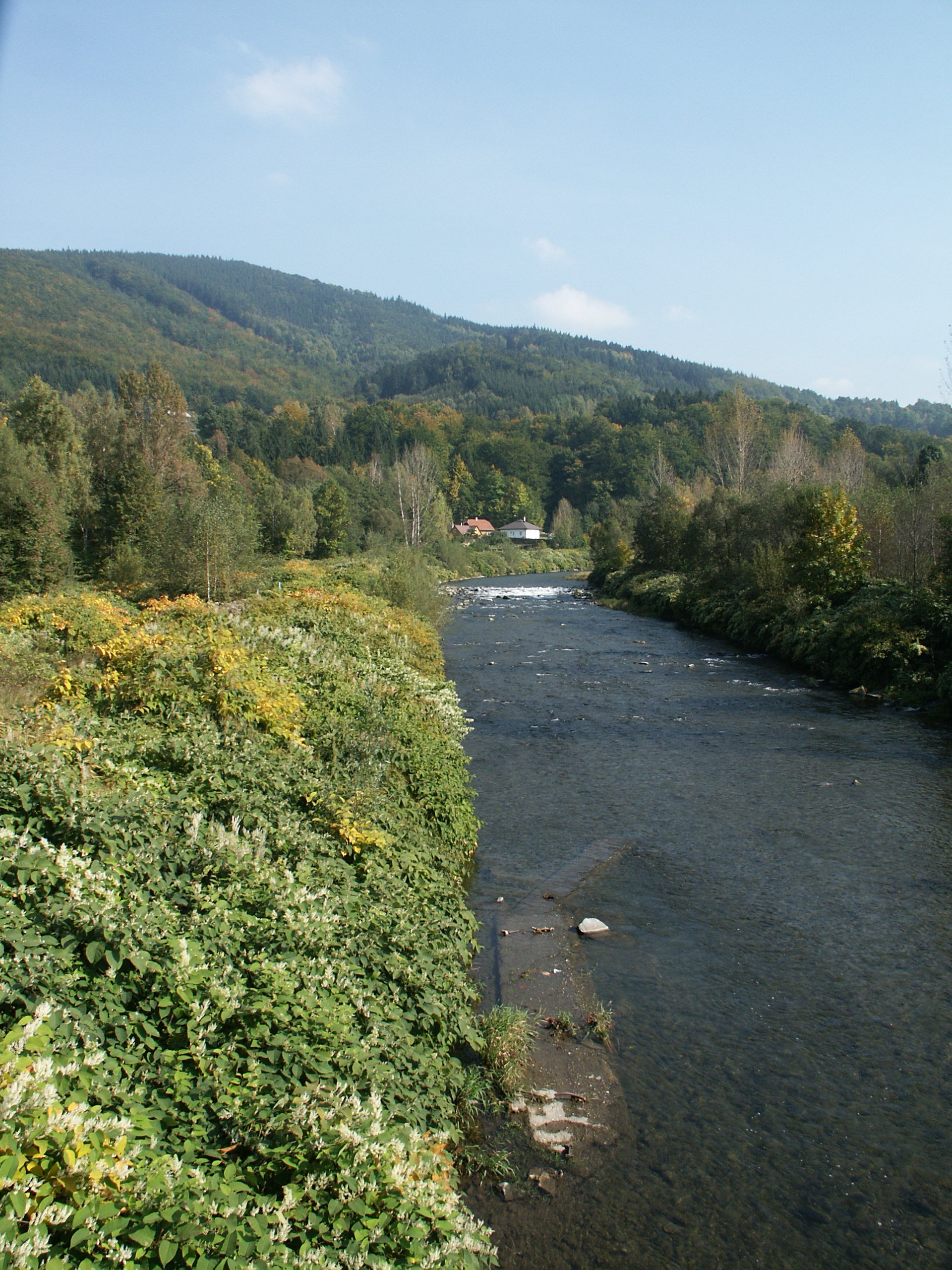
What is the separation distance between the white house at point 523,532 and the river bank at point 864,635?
8660 cm

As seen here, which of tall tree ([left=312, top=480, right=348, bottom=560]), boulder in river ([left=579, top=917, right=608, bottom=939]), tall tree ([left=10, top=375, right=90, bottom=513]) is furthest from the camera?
tall tree ([left=312, top=480, right=348, bottom=560])

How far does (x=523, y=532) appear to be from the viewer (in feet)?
404

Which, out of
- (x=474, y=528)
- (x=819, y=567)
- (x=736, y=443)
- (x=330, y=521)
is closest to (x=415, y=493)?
(x=330, y=521)

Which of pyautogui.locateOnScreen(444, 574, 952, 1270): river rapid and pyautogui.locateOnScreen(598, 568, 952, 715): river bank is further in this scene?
pyautogui.locateOnScreen(598, 568, 952, 715): river bank

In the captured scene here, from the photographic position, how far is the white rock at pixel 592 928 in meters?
9.00

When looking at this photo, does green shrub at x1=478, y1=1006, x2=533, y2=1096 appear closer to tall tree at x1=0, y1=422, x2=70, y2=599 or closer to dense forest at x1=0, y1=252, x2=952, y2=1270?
dense forest at x1=0, y1=252, x2=952, y2=1270

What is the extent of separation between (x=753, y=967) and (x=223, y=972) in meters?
5.68

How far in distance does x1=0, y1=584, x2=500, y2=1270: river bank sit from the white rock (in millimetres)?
1494

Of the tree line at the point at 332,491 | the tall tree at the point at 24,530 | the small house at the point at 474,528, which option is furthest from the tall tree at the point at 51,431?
the small house at the point at 474,528

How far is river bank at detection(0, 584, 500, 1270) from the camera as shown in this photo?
11.6 feet

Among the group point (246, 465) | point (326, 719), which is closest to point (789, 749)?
point (326, 719)

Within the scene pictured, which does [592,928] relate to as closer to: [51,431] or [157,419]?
[51,431]

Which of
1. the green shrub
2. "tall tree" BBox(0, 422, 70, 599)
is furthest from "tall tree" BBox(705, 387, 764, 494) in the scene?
the green shrub

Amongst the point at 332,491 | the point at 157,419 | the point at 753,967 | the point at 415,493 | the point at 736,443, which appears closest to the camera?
the point at 753,967
